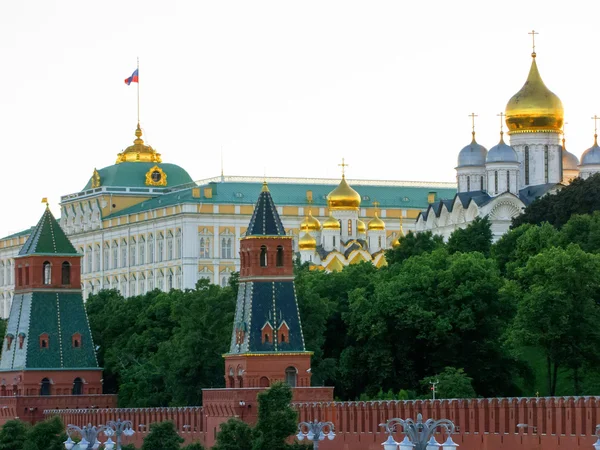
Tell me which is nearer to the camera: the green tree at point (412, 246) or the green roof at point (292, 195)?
the green tree at point (412, 246)

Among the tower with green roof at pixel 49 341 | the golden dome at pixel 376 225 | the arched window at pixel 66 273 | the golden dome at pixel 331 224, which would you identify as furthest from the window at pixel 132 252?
the arched window at pixel 66 273

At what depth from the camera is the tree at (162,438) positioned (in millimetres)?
78562

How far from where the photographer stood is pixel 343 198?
163 m

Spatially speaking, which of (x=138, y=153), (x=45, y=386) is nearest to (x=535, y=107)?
(x=45, y=386)

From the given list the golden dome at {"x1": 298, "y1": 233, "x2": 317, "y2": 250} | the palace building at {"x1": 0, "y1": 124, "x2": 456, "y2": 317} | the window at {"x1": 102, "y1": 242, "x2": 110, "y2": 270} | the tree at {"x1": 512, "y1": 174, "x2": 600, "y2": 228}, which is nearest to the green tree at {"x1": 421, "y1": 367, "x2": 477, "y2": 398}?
the tree at {"x1": 512, "y1": 174, "x2": 600, "y2": 228}

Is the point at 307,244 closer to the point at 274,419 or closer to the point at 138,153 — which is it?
the point at 138,153

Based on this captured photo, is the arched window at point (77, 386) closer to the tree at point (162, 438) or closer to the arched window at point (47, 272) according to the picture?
the arched window at point (47, 272)

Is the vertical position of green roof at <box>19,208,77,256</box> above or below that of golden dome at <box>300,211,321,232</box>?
below

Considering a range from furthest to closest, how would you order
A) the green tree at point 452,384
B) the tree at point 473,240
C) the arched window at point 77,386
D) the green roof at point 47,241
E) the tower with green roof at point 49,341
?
the tree at point 473,240, the green roof at point 47,241, the arched window at point 77,386, the tower with green roof at point 49,341, the green tree at point 452,384

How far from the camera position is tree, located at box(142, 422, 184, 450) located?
7856 centimetres

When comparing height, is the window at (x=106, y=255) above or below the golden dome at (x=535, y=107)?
below

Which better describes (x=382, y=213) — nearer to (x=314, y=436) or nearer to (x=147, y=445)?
(x=147, y=445)

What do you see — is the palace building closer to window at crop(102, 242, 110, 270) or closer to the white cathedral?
window at crop(102, 242, 110, 270)

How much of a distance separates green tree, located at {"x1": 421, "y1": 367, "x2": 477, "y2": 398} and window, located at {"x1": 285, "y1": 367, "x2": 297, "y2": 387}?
478 centimetres
